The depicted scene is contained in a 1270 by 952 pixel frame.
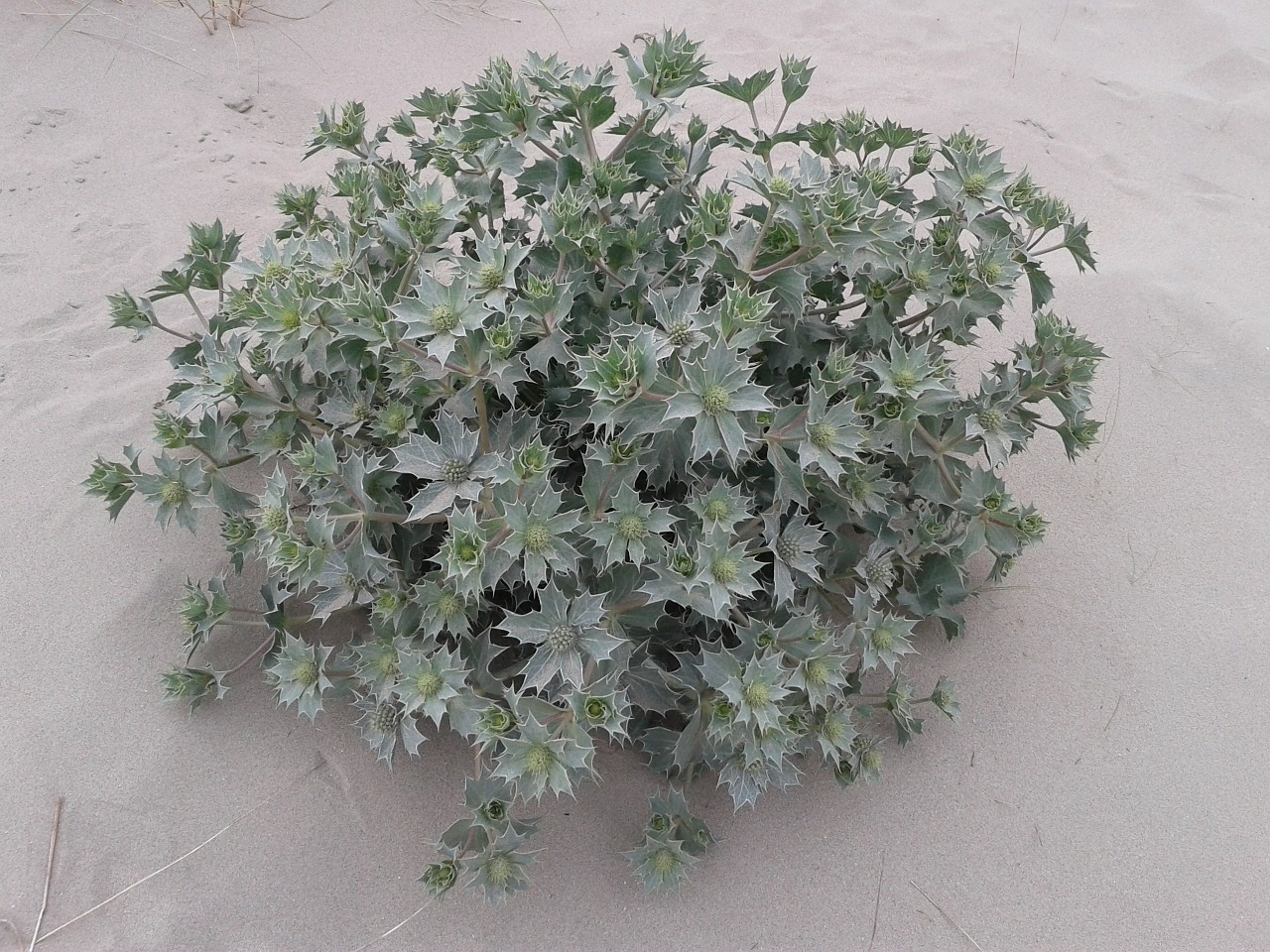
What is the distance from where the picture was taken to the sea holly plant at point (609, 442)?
139 cm

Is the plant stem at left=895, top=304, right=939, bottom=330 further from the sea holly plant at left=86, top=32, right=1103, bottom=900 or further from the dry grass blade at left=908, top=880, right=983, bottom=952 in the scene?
the dry grass blade at left=908, top=880, right=983, bottom=952

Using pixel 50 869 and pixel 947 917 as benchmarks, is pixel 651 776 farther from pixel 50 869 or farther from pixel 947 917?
pixel 50 869

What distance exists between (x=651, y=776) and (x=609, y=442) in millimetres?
725

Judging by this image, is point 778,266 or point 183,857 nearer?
point 778,266

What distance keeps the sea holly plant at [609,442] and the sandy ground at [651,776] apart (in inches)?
5.0

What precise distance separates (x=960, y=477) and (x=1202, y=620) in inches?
34.9

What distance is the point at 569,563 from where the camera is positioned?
1.37 metres

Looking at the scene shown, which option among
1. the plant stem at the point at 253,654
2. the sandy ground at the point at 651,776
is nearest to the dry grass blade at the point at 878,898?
the sandy ground at the point at 651,776

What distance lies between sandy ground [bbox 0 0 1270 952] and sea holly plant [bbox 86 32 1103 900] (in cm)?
13

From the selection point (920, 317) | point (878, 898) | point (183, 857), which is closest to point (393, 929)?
point (183, 857)

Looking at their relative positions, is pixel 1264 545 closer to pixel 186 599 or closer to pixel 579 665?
pixel 579 665

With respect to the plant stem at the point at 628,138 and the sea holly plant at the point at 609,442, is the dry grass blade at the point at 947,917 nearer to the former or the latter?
the sea holly plant at the point at 609,442

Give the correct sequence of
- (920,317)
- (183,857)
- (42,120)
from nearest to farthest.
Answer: (183,857) → (920,317) → (42,120)

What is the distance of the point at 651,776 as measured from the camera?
5.85ft
